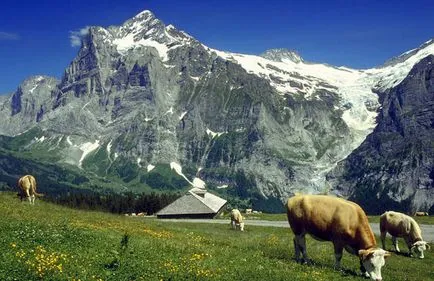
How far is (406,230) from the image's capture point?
44.1 metres

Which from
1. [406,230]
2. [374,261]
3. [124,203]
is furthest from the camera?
[124,203]

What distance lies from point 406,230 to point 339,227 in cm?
2135

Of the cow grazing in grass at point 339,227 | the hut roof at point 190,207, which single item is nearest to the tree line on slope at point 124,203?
the hut roof at point 190,207

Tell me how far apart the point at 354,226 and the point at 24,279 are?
1618 cm

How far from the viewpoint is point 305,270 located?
80.5 ft

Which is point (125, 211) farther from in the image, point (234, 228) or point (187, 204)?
point (234, 228)

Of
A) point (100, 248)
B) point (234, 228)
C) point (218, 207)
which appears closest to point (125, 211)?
point (218, 207)

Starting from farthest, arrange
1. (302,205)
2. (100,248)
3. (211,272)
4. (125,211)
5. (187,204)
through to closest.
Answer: (125,211) < (187,204) < (302,205) < (100,248) < (211,272)

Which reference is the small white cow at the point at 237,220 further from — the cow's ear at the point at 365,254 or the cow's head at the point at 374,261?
the cow's head at the point at 374,261

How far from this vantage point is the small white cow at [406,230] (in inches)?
1652

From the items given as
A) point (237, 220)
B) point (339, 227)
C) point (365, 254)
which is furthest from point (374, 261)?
point (237, 220)

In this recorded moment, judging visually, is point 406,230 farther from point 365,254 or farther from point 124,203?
point 124,203

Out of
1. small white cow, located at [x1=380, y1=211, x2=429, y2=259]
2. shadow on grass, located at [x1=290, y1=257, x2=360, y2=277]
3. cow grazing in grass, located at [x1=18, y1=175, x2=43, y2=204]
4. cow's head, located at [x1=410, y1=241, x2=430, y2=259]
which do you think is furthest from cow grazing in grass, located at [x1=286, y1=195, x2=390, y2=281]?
cow grazing in grass, located at [x1=18, y1=175, x2=43, y2=204]

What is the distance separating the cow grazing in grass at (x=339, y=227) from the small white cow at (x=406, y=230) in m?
18.8
